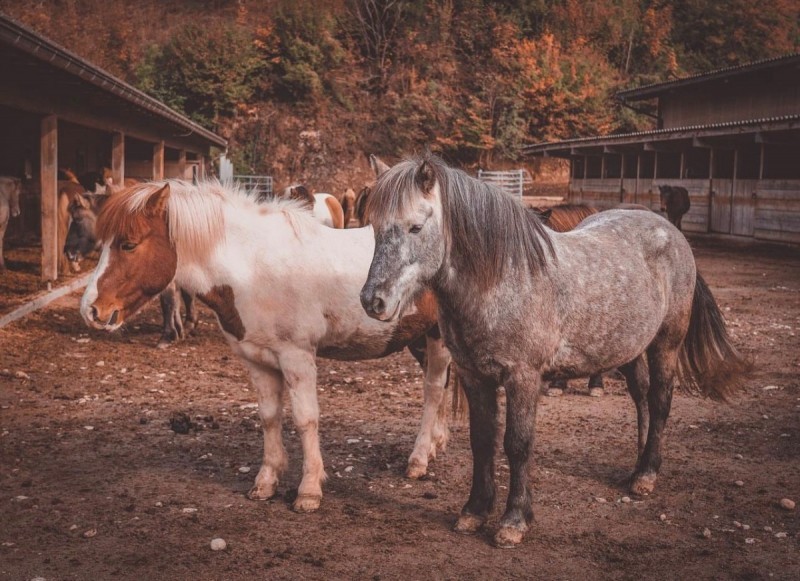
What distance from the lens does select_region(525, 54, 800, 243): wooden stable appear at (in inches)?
736

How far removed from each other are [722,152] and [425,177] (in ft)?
78.8

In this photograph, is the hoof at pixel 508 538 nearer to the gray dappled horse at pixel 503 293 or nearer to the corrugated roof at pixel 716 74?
the gray dappled horse at pixel 503 293

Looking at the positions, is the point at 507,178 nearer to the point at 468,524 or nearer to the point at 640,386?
the point at 640,386

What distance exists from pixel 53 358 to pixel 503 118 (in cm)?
3624

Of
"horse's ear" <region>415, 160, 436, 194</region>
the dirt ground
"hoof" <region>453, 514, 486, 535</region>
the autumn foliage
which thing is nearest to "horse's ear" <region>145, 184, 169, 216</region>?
"horse's ear" <region>415, 160, 436, 194</region>

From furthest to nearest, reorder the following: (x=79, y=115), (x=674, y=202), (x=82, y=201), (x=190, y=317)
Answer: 1. (x=674, y=202)
2. (x=79, y=115)
3. (x=82, y=201)
4. (x=190, y=317)

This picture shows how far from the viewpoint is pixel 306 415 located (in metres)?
4.10

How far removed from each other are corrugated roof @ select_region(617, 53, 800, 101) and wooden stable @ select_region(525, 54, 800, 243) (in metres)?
0.03

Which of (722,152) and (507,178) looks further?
(507,178)

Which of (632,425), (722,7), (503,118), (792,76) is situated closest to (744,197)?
(792,76)

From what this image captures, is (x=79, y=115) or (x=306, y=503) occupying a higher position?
(x=79, y=115)

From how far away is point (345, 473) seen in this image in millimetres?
4637

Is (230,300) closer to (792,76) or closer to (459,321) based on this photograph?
(459,321)

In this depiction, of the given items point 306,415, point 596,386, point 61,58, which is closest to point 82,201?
point 61,58
